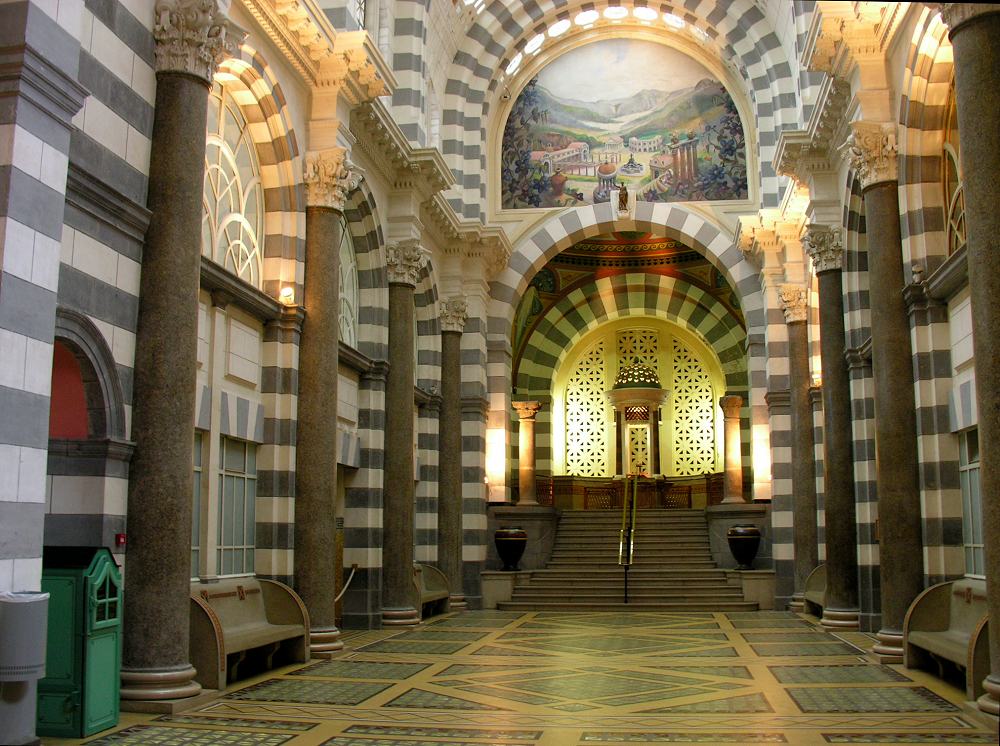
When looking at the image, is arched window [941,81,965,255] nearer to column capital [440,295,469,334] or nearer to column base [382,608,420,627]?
column base [382,608,420,627]

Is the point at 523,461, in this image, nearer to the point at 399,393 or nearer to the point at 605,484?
the point at 605,484

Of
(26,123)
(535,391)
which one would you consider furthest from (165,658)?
(535,391)

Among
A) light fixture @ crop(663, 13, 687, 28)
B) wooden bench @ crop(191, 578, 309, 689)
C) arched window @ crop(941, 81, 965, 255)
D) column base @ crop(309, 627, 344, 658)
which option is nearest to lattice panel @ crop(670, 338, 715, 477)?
light fixture @ crop(663, 13, 687, 28)

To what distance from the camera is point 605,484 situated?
29219 millimetres

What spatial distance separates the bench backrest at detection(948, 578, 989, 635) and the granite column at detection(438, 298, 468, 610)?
32.3 ft

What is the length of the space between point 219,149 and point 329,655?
549 cm

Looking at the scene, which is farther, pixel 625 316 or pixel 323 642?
pixel 625 316

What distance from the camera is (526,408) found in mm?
26844

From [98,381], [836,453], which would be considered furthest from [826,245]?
[98,381]

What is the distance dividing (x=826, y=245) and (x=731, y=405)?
472 inches

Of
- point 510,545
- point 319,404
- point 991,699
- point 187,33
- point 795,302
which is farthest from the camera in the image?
point 510,545

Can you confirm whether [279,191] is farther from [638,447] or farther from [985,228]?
[638,447]

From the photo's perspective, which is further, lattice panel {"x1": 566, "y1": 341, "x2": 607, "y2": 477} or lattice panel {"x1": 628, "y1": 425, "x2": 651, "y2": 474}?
lattice panel {"x1": 566, "y1": 341, "x2": 607, "y2": 477}

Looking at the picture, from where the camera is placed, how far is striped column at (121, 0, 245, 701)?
834 centimetres
